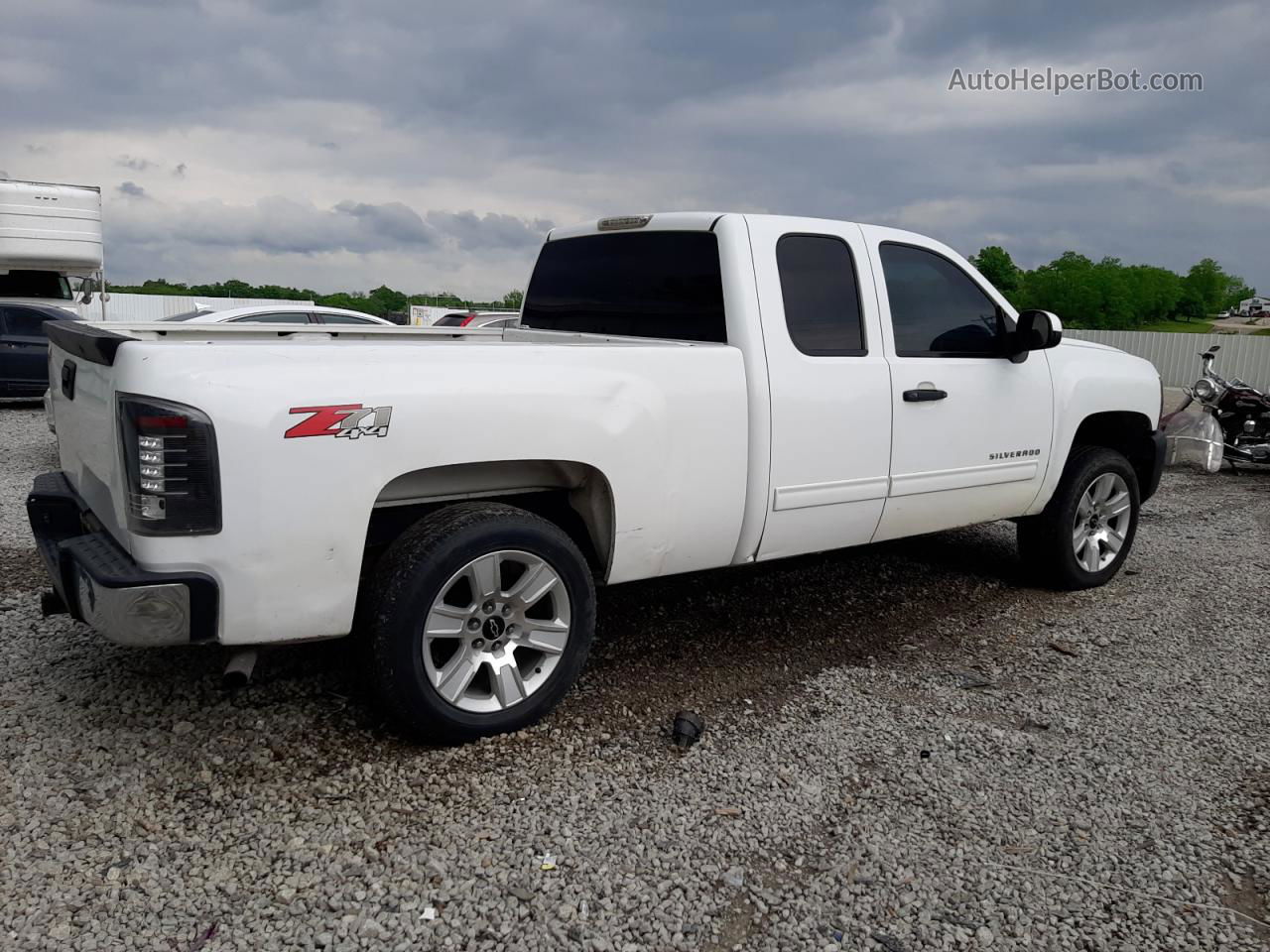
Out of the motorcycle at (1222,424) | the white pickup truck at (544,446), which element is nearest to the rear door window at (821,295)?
the white pickup truck at (544,446)

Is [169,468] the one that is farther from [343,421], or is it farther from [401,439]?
[401,439]

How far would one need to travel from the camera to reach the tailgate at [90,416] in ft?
9.95

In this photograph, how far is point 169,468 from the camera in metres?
2.85

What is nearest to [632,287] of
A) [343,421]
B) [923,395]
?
[923,395]

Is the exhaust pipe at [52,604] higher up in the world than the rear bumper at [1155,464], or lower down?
lower down

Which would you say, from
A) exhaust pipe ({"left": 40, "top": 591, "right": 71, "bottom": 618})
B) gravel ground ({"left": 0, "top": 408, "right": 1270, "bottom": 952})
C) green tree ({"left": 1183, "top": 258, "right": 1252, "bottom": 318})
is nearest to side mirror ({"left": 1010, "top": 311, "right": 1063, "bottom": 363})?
gravel ground ({"left": 0, "top": 408, "right": 1270, "bottom": 952})

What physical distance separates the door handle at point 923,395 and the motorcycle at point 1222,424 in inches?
287

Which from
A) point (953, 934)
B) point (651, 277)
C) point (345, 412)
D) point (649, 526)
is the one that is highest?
point (651, 277)

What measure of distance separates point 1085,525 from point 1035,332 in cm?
146

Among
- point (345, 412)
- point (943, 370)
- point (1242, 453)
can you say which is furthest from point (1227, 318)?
point (345, 412)

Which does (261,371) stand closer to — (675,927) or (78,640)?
(675,927)

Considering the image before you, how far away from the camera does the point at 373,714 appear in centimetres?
378

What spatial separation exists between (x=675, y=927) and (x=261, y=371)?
6.52 feet

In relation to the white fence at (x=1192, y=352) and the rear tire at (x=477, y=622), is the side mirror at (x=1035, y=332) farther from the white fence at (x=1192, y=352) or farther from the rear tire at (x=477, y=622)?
the white fence at (x=1192, y=352)
